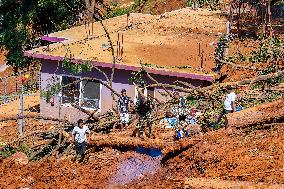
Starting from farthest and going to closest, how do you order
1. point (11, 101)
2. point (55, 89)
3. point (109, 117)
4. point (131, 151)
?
point (11, 101), point (55, 89), point (109, 117), point (131, 151)

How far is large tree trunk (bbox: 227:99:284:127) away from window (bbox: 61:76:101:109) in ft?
28.2

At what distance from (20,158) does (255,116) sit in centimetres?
505

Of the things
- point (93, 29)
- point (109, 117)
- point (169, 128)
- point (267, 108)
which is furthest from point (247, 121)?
point (93, 29)

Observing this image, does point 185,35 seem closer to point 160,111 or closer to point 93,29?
point 93,29

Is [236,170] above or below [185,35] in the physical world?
below

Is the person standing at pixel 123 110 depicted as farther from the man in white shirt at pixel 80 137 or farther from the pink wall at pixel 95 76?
the pink wall at pixel 95 76

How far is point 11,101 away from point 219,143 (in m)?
14.2

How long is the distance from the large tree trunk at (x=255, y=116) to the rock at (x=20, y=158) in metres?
4.47

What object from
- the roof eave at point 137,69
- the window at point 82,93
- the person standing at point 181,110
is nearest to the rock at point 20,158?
the person standing at point 181,110

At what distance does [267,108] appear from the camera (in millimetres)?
10047

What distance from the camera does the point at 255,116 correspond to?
9.90 metres

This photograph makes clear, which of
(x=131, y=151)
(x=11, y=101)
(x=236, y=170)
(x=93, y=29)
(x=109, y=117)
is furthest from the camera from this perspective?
(x=93, y=29)

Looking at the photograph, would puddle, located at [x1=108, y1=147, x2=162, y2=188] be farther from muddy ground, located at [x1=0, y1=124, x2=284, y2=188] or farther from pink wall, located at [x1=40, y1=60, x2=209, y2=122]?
pink wall, located at [x1=40, y1=60, x2=209, y2=122]

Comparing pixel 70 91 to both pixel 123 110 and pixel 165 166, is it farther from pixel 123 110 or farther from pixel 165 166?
pixel 165 166
